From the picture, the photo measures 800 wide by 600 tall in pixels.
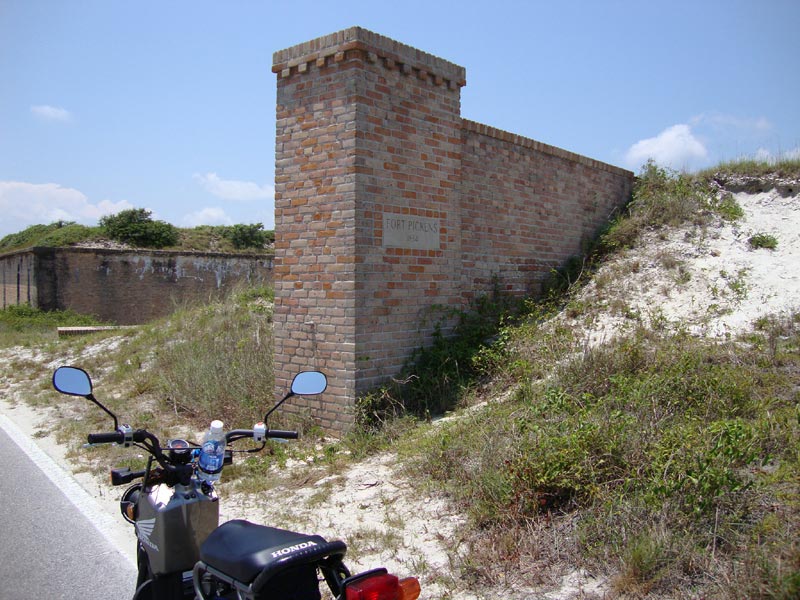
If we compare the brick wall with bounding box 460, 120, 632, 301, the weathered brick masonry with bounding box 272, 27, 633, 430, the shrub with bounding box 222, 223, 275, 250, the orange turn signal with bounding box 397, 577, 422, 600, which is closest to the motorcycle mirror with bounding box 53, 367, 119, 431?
the orange turn signal with bounding box 397, 577, 422, 600

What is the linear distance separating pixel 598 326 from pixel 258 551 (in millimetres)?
6836

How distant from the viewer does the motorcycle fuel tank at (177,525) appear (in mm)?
2844

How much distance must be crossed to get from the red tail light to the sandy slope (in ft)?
A: 4.72

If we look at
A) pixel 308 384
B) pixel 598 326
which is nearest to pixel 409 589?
pixel 308 384

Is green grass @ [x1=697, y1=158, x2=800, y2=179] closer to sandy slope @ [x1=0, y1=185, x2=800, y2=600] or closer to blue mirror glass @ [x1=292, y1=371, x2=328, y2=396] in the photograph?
sandy slope @ [x1=0, y1=185, x2=800, y2=600]

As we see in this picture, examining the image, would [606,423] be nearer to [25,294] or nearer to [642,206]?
[642,206]

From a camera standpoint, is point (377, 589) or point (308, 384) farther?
point (308, 384)

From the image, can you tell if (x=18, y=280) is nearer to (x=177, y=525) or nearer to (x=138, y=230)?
(x=138, y=230)

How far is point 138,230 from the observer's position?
88.1 feet

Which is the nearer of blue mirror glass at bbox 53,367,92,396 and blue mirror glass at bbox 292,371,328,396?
blue mirror glass at bbox 53,367,92,396

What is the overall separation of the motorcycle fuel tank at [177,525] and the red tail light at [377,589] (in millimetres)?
921

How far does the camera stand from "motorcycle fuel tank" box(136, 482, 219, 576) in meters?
2.84

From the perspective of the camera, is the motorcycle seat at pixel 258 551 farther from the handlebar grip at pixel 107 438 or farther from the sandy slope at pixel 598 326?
the sandy slope at pixel 598 326

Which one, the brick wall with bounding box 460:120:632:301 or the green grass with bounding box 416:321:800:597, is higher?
the brick wall with bounding box 460:120:632:301
